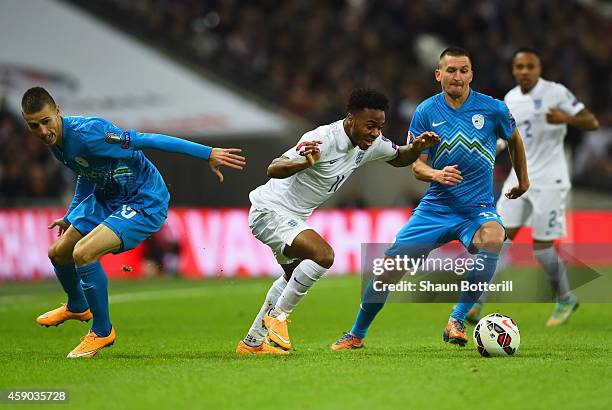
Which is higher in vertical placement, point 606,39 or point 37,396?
point 606,39

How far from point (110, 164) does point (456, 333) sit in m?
3.12

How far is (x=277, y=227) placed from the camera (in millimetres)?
8352

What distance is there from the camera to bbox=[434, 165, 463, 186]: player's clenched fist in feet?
27.3

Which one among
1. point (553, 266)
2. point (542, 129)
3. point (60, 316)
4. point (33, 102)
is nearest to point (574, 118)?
point (542, 129)

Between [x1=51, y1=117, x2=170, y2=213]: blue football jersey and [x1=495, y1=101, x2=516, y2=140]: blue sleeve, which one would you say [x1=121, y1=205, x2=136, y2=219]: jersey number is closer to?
[x1=51, y1=117, x2=170, y2=213]: blue football jersey

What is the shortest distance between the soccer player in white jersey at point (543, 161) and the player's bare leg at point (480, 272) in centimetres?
253

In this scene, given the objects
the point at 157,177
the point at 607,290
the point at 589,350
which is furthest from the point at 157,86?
the point at 589,350

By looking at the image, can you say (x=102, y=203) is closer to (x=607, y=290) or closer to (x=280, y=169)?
(x=280, y=169)

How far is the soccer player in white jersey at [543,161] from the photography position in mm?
11141

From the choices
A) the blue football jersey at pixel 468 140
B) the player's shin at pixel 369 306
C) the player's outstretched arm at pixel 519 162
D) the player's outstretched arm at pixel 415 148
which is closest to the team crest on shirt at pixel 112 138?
the player's outstretched arm at pixel 415 148

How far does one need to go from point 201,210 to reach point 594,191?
7.88 metres

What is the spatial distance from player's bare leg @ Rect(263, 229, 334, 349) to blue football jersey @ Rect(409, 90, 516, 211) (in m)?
1.29

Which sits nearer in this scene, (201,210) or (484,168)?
(484,168)

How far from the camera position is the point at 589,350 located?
27.6 feet
